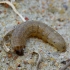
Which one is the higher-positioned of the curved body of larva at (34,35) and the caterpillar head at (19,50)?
the curved body of larva at (34,35)

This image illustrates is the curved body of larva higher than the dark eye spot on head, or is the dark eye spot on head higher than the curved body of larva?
the curved body of larva

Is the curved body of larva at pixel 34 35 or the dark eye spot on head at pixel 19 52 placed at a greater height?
the curved body of larva at pixel 34 35

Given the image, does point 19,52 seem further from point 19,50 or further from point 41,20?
point 41,20

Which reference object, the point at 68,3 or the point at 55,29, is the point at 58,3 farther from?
the point at 55,29

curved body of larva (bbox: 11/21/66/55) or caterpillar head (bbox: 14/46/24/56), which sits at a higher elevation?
curved body of larva (bbox: 11/21/66/55)

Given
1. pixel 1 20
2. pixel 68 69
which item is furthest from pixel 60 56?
pixel 1 20
